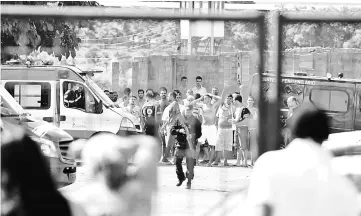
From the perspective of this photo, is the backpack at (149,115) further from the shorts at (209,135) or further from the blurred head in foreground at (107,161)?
the blurred head in foreground at (107,161)

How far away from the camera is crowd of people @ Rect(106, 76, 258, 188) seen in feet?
18.6

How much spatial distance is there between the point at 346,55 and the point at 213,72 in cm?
118

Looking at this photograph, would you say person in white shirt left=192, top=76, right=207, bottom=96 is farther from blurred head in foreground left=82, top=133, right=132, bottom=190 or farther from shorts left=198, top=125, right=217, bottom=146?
→ blurred head in foreground left=82, top=133, right=132, bottom=190

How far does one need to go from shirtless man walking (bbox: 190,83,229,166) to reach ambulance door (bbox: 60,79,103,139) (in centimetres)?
71

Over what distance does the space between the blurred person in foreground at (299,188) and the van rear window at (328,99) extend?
4.16 feet

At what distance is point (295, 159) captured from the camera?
4293 millimetres

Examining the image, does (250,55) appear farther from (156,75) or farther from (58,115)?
(58,115)

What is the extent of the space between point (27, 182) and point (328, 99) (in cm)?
359

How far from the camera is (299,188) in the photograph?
421cm

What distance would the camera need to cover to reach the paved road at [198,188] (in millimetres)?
5804

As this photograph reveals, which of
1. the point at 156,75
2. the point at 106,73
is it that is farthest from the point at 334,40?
the point at 106,73

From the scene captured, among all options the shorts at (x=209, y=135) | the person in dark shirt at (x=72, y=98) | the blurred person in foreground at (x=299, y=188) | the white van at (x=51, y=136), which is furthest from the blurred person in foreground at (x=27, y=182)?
the person in dark shirt at (x=72, y=98)

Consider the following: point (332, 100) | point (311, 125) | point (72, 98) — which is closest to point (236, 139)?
point (332, 100)

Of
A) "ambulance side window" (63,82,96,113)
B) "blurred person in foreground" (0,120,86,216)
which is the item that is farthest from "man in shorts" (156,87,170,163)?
"blurred person in foreground" (0,120,86,216)
